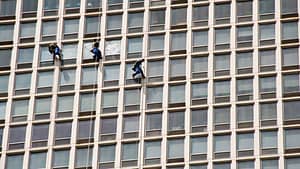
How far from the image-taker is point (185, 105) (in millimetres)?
89000

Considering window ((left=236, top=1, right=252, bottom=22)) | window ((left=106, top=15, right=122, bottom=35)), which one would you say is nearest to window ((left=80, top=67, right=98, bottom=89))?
window ((left=106, top=15, right=122, bottom=35))

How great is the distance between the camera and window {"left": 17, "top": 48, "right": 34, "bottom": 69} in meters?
93.2

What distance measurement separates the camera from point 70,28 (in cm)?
9394

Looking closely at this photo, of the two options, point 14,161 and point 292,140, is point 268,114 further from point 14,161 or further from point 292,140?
point 14,161

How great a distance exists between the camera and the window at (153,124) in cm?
8850

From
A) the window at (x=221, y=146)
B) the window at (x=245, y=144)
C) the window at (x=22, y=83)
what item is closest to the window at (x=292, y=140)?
the window at (x=245, y=144)

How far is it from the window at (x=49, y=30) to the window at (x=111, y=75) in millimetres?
5449

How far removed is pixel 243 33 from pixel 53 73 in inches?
596

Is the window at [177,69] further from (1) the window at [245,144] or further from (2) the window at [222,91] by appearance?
(1) the window at [245,144]

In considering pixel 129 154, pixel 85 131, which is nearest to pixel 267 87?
pixel 129 154

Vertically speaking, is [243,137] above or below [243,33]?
below

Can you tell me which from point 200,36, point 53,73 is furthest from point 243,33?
point 53,73

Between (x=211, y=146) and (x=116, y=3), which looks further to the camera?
(x=116, y=3)

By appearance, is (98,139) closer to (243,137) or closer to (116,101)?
(116,101)
